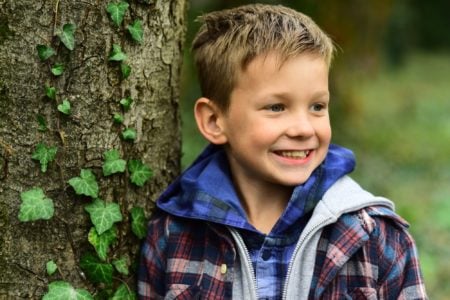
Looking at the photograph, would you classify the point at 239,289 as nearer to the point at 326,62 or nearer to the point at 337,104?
the point at 326,62

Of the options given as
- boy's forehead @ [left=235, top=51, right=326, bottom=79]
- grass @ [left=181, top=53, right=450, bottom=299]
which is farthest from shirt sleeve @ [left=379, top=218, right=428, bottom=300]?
grass @ [left=181, top=53, right=450, bottom=299]

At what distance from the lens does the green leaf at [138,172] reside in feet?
8.02

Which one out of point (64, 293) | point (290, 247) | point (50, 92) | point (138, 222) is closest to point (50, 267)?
point (64, 293)

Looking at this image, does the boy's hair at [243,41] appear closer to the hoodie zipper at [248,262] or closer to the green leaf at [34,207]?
the hoodie zipper at [248,262]

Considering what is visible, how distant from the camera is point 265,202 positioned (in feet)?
8.27

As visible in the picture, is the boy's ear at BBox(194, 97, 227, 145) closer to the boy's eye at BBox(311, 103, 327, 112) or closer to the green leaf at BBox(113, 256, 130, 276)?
the boy's eye at BBox(311, 103, 327, 112)

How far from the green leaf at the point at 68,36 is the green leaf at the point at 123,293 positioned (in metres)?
0.85

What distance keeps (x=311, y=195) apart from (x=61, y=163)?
83 centimetres

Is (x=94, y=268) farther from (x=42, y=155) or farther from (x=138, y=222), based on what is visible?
(x=42, y=155)

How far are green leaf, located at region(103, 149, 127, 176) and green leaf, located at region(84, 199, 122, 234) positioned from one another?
0.35 ft

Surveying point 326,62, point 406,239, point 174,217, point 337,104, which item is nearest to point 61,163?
point 174,217

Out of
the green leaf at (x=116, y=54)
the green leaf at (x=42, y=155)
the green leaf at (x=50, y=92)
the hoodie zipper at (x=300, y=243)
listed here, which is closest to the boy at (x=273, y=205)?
the hoodie zipper at (x=300, y=243)

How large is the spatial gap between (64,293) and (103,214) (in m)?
0.28

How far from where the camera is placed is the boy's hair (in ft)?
7.67
